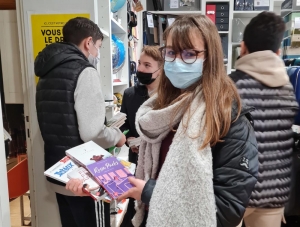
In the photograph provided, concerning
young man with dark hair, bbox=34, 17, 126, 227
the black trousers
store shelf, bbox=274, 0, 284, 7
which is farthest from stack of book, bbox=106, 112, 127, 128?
store shelf, bbox=274, 0, 284, 7

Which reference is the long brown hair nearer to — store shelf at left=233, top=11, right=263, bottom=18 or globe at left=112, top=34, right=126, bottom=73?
globe at left=112, top=34, right=126, bottom=73

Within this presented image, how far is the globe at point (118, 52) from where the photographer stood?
243 centimetres

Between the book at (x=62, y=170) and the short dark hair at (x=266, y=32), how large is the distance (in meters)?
1.04

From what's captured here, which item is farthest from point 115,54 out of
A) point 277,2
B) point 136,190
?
point 277,2

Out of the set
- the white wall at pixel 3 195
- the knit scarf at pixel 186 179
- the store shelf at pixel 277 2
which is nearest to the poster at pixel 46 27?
the white wall at pixel 3 195

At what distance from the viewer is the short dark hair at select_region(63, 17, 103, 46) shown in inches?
61.0

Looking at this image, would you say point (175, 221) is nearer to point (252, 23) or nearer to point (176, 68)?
point (176, 68)

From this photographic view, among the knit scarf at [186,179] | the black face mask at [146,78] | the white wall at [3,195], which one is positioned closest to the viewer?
the knit scarf at [186,179]

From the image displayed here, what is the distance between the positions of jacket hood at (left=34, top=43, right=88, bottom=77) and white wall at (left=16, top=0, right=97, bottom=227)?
0.37 meters

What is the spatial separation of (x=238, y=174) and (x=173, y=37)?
18.1 inches

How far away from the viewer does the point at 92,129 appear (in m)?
1.43

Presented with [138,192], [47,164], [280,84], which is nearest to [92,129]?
[47,164]

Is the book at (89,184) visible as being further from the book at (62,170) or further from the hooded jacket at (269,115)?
the hooded jacket at (269,115)

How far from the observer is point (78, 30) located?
1.55 meters
